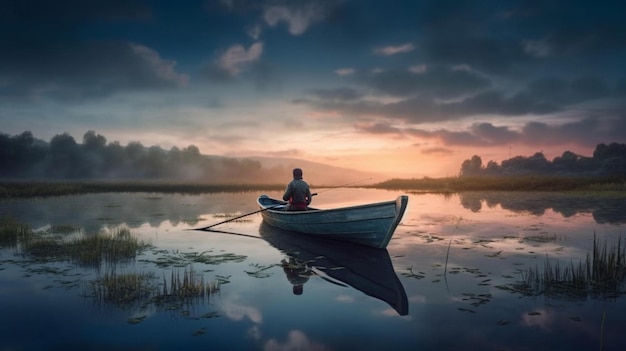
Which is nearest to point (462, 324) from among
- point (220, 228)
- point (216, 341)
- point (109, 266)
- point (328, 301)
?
point (328, 301)

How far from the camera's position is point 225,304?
838 cm

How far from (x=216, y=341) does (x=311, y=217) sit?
915 centimetres

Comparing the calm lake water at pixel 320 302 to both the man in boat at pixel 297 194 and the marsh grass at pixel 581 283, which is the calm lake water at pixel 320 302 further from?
the man in boat at pixel 297 194

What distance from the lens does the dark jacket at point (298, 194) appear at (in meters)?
17.3

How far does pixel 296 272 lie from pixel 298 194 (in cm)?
660

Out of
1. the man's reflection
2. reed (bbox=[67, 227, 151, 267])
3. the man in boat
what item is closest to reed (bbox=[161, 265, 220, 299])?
the man's reflection

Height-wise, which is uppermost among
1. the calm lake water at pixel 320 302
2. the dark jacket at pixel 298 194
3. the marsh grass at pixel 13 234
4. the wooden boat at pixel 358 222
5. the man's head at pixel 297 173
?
the man's head at pixel 297 173

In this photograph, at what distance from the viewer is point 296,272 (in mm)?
11125


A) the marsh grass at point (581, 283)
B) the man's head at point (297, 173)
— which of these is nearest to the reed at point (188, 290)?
the marsh grass at point (581, 283)

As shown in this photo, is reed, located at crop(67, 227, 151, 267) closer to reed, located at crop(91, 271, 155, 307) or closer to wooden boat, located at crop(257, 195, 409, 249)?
reed, located at crop(91, 271, 155, 307)

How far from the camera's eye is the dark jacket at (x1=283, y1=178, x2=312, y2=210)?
1727 cm

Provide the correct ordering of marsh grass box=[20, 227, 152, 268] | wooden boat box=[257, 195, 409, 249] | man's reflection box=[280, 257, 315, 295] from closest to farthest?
man's reflection box=[280, 257, 315, 295] → marsh grass box=[20, 227, 152, 268] → wooden boat box=[257, 195, 409, 249]

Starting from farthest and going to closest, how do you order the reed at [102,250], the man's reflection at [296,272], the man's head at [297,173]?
the man's head at [297,173] < the reed at [102,250] < the man's reflection at [296,272]

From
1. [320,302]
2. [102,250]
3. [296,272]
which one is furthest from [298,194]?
[320,302]
